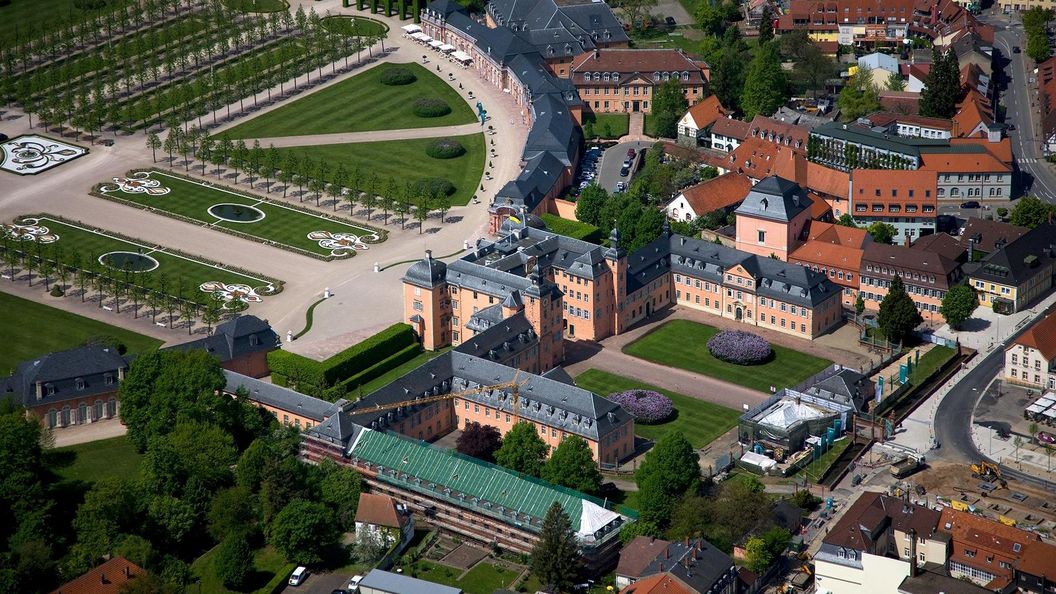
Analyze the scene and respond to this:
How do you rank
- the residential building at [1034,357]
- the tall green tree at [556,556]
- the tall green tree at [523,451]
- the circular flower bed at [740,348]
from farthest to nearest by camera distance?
the circular flower bed at [740,348] < the residential building at [1034,357] < the tall green tree at [523,451] < the tall green tree at [556,556]

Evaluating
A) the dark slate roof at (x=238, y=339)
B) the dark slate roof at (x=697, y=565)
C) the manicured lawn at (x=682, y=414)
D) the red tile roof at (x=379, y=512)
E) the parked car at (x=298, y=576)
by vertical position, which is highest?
the dark slate roof at (x=238, y=339)

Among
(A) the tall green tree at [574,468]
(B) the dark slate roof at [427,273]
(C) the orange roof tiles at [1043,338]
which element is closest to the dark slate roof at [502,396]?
(A) the tall green tree at [574,468]

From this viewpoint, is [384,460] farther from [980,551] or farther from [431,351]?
[980,551]

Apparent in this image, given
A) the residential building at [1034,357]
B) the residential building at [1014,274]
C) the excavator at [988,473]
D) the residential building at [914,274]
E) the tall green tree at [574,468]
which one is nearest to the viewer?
the tall green tree at [574,468]

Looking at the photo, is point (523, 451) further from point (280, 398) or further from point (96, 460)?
point (96, 460)

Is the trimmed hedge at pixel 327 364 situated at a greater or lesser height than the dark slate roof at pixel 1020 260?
lesser

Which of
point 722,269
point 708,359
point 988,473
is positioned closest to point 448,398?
point 708,359

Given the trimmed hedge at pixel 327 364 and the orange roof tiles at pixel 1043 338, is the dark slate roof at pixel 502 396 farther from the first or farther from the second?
the orange roof tiles at pixel 1043 338

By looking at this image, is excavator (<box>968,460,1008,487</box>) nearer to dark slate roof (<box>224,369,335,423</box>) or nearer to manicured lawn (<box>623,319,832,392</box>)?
manicured lawn (<box>623,319,832,392</box>)
